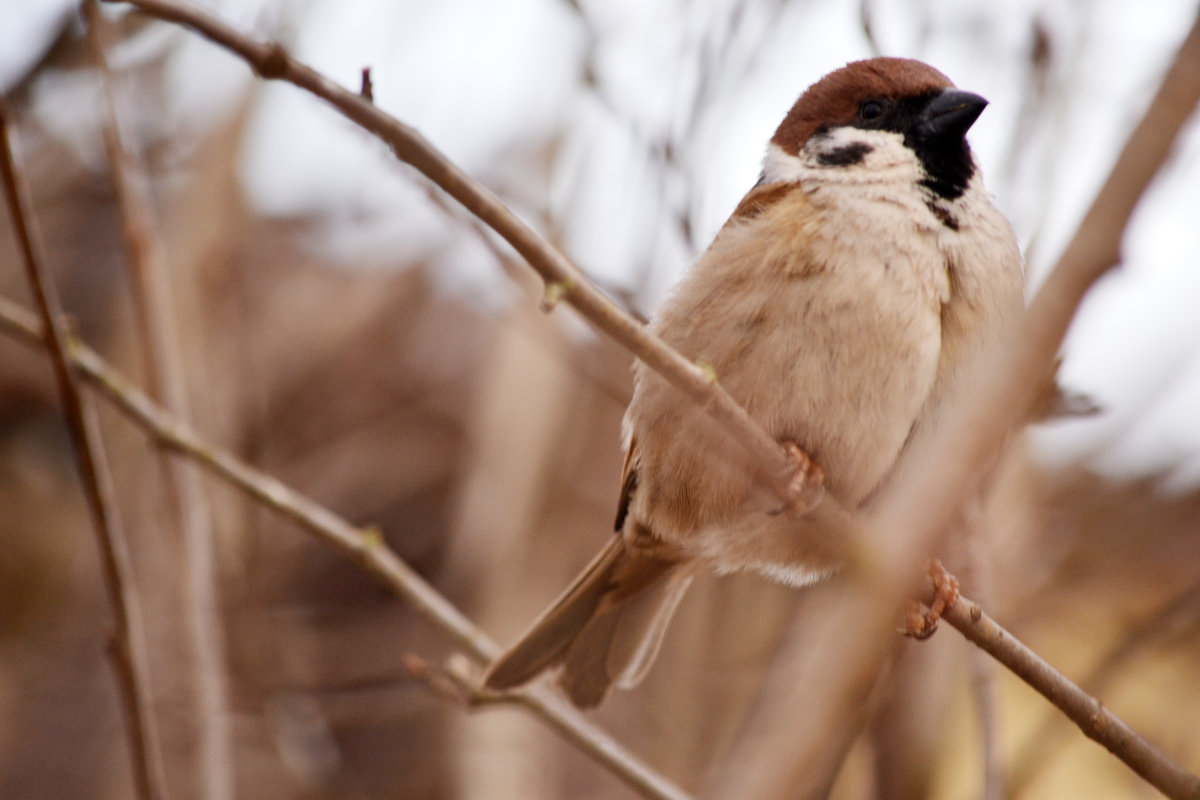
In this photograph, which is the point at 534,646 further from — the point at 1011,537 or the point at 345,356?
the point at 345,356

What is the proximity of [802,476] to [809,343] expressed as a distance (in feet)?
0.80

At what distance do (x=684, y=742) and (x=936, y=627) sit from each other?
933 millimetres

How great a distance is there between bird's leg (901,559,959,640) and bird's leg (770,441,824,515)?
0.24 m

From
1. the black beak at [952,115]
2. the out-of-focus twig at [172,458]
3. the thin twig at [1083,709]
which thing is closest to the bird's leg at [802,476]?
the thin twig at [1083,709]

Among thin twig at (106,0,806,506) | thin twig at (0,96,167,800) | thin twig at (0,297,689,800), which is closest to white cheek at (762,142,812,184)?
thin twig at (106,0,806,506)

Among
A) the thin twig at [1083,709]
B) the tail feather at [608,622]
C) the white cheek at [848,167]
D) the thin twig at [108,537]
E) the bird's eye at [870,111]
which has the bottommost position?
the tail feather at [608,622]

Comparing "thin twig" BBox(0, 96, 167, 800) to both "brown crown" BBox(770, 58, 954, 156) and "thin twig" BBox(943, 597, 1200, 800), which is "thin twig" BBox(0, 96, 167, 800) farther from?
"brown crown" BBox(770, 58, 954, 156)

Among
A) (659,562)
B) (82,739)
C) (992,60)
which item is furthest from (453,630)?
(82,739)

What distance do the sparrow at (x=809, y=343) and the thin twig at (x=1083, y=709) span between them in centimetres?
28

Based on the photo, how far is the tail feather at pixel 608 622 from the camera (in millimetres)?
2398

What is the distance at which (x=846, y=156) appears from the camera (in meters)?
2.41

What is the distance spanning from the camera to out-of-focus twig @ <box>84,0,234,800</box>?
1819 mm

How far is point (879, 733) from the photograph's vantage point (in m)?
1.45

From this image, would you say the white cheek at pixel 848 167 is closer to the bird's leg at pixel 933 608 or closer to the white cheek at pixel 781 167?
the white cheek at pixel 781 167
